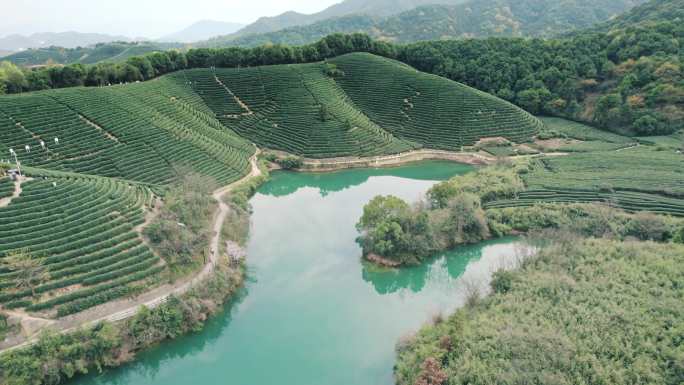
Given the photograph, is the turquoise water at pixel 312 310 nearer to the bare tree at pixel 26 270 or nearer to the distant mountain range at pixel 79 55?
the bare tree at pixel 26 270

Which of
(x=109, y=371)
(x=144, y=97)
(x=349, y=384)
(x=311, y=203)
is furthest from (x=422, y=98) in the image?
(x=109, y=371)

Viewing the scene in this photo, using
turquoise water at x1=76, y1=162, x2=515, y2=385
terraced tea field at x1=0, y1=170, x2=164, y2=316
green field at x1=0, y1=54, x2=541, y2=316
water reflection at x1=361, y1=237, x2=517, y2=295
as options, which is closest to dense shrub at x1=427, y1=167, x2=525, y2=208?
water reflection at x1=361, y1=237, x2=517, y2=295

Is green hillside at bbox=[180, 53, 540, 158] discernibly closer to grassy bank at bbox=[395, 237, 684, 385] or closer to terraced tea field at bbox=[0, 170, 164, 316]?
terraced tea field at bbox=[0, 170, 164, 316]

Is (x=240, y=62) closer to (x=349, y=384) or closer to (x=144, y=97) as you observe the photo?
(x=144, y=97)

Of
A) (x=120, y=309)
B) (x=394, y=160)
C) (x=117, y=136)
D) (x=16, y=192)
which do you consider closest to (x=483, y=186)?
(x=394, y=160)

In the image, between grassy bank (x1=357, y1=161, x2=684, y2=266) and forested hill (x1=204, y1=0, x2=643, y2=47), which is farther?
forested hill (x1=204, y1=0, x2=643, y2=47)
